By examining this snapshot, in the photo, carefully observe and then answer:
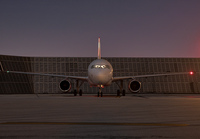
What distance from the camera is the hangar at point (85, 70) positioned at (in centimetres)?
4544

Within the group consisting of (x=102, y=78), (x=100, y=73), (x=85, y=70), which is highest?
(x=85, y=70)

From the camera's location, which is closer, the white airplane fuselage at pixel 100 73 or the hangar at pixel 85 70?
the white airplane fuselage at pixel 100 73

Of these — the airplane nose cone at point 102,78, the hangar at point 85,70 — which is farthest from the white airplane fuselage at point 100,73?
the hangar at point 85,70

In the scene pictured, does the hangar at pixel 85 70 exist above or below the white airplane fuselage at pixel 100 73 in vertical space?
above

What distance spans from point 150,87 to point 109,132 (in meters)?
44.1

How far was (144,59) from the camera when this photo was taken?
51531mm

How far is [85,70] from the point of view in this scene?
49562 millimetres

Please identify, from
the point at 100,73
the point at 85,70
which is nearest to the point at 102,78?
the point at 100,73

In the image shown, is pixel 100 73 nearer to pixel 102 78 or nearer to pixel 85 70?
pixel 102 78

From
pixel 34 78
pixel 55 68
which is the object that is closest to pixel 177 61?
pixel 55 68

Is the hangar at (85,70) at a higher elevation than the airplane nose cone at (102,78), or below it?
higher

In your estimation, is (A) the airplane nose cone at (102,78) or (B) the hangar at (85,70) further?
(B) the hangar at (85,70)

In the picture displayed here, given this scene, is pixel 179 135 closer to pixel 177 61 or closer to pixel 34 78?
pixel 34 78

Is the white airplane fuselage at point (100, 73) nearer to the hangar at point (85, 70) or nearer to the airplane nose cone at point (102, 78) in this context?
the airplane nose cone at point (102, 78)
